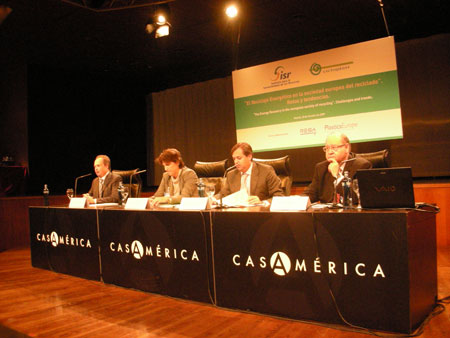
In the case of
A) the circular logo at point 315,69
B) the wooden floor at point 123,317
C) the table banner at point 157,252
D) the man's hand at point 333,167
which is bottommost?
the wooden floor at point 123,317

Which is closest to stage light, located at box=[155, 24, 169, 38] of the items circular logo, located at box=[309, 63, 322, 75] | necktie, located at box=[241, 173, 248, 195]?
circular logo, located at box=[309, 63, 322, 75]

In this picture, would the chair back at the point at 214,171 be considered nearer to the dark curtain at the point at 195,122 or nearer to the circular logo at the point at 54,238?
the circular logo at the point at 54,238

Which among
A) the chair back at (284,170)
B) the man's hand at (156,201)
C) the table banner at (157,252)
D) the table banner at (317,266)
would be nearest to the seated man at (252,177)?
the chair back at (284,170)

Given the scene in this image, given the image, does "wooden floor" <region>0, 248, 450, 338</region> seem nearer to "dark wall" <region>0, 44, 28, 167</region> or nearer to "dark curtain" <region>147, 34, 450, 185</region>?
"dark curtain" <region>147, 34, 450, 185</region>

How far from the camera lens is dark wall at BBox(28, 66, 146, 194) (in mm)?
6391

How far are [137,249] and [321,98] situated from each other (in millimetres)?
3378

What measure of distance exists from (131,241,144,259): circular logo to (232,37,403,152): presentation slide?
309 centimetres

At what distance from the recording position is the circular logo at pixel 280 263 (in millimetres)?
2045

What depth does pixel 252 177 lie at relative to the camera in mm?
3314

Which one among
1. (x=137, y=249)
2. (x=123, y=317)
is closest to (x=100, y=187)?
(x=137, y=249)

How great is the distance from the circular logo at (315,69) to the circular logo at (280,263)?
3.64 metres

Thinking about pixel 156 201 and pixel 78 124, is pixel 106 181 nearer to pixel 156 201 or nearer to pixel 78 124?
pixel 156 201

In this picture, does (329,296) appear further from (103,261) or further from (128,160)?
(128,160)

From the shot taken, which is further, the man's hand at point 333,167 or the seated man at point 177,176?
the seated man at point 177,176
